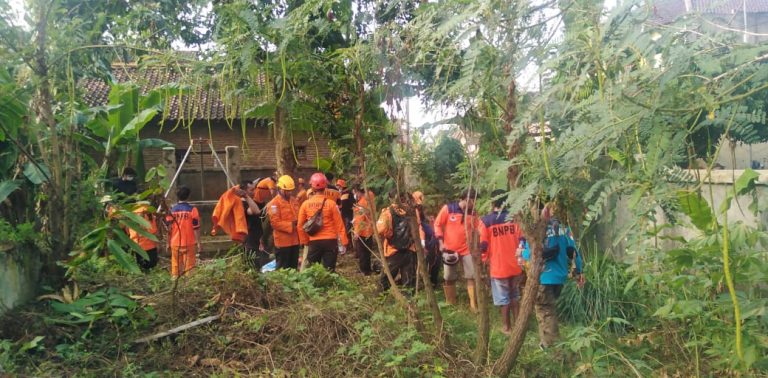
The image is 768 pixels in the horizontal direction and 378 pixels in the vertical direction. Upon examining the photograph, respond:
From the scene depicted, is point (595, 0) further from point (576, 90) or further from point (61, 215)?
point (61, 215)

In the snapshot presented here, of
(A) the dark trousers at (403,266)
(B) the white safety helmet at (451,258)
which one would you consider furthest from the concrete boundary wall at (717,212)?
(A) the dark trousers at (403,266)

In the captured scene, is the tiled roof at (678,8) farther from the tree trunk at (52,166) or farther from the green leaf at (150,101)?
the green leaf at (150,101)

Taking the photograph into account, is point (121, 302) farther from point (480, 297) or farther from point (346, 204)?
point (346, 204)

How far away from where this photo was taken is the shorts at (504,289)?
6548 millimetres

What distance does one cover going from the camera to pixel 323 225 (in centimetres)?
820

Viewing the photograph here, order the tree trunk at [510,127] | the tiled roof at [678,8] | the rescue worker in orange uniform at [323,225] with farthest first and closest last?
the rescue worker in orange uniform at [323,225] < the tree trunk at [510,127] < the tiled roof at [678,8]

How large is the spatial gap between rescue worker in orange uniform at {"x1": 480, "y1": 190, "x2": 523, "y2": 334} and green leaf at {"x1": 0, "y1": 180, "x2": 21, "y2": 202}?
13.6 feet

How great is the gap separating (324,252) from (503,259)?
8.65 feet

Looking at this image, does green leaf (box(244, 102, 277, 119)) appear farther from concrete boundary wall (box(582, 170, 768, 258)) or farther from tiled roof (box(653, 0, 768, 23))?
tiled roof (box(653, 0, 768, 23))

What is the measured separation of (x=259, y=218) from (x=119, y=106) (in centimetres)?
386

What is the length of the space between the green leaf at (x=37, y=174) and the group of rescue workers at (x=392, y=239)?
Answer: 79cm

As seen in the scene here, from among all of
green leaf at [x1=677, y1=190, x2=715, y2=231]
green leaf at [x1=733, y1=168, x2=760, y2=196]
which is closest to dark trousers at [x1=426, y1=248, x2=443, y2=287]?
green leaf at [x1=677, y1=190, x2=715, y2=231]

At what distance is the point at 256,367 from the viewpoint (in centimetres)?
488

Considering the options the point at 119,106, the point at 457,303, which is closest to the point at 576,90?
the point at 119,106
